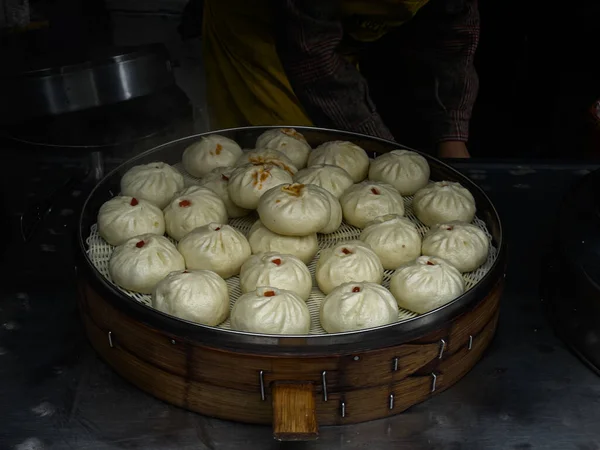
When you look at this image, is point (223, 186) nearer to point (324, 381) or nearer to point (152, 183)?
point (152, 183)

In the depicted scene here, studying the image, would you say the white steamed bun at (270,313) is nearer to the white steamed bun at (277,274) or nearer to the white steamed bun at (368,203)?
the white steamed bun at (277,274)

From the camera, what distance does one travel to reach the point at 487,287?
1.94m

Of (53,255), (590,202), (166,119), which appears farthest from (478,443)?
(166,119)

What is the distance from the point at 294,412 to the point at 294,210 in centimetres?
64

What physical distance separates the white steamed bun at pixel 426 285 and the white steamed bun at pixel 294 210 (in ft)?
0.99

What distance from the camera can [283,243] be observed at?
2.13 m

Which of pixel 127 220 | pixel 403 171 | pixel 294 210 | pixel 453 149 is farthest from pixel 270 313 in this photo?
pixel 453 149

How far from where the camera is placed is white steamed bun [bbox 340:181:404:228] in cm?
231

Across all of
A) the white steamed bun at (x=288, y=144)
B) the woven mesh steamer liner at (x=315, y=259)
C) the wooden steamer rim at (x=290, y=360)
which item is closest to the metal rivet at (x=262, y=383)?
the wooden steamer rim at (x=290, y=360)

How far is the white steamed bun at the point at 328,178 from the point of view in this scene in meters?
2.44

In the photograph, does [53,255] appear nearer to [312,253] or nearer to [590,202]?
[312,253]

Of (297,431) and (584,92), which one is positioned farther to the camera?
(584,92)

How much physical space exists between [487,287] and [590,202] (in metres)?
0.66

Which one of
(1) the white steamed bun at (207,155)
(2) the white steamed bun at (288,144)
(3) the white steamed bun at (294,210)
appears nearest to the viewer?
(3) the white steamed bun at (294,210)
